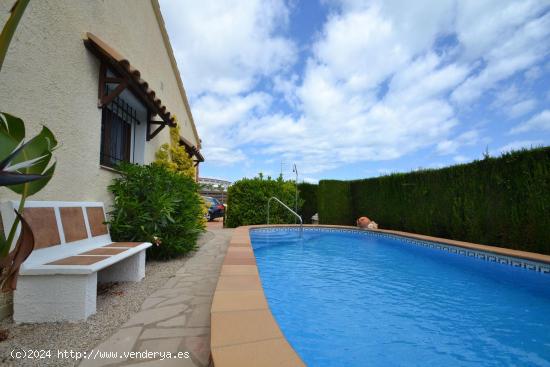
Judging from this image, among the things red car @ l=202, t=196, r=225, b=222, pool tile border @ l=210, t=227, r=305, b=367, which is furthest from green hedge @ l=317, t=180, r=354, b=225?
pool tile border @ l=210, t=227, r=305, b=367

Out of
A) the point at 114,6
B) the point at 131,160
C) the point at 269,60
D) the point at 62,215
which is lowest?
the point at 62,215

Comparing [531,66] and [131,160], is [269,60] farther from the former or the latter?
[531,66]

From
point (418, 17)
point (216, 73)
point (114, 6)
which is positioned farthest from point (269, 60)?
point (114, 6)

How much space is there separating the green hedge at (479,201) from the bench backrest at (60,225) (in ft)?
27.9

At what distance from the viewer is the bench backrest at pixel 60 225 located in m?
2.62

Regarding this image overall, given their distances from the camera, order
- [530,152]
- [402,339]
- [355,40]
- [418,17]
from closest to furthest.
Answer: [402,339] < [530,152] < [418,17] < [355,40]

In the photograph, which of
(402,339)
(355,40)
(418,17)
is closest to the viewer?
(402,339)

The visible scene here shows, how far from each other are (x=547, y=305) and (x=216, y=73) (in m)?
12.2

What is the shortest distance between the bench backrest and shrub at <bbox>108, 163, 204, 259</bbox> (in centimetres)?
39

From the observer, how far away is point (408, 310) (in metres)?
3.63

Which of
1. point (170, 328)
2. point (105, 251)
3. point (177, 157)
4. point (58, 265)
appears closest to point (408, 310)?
point (170, 328)

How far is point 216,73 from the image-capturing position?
11945 mm

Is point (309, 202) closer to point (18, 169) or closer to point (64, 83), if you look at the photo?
point (64, 83)

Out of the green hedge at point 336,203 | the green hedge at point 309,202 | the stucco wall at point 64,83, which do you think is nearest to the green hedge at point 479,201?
the green hedge at point 336,203
